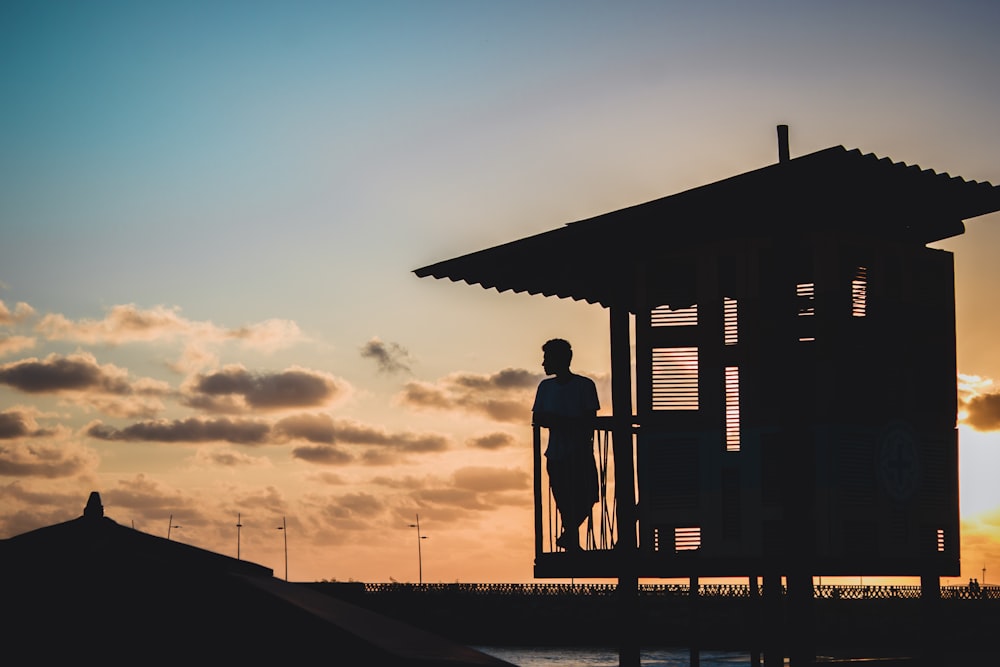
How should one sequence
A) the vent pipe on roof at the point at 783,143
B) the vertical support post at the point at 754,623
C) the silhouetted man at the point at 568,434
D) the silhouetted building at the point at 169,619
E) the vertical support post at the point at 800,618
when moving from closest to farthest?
1. the silhouetted building at the point at 169,619
2. the vertical support post at the point at 800,618
3. the vent pipe on roof at the point at 783,143
4. the silhouetted man at the point at 568,434
5. the vertical support post at the point at 754,623

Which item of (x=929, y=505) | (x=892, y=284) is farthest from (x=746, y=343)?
(x=929, y=505)

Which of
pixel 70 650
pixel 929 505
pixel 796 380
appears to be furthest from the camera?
pixel 929 505

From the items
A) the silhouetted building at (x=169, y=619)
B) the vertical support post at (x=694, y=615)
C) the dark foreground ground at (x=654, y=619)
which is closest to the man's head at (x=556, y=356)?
the vertical support post at (x=694, y=615)

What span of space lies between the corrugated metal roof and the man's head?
888 millimetres

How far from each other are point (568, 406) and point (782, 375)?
280 centimetres

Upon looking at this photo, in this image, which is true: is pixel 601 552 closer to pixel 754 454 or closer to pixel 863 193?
pixel 754 454

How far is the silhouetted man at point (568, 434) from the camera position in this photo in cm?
1678

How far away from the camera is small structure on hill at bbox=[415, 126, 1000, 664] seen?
15414mm

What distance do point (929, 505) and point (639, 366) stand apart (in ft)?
13.3

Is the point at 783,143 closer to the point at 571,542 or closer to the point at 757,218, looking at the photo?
the point at 757,218

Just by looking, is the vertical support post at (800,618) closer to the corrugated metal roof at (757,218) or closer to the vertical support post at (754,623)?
the corrugated metal roof at (757,218)

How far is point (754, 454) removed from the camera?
15.7 metres

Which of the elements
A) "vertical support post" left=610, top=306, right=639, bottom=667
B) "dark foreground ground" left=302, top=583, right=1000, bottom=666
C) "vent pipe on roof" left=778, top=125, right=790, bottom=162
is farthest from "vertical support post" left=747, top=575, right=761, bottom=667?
"dark foreground ground" left=302, top=583, right=1000, bottom=666

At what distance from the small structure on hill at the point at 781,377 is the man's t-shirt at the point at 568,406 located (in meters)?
0.24
